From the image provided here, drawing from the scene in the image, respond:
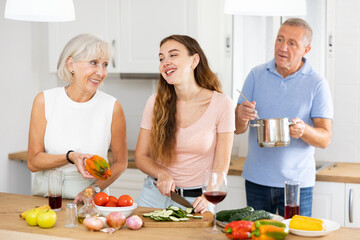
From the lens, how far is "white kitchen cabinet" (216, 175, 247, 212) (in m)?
3.37

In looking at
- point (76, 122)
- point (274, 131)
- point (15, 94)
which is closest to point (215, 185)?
point (274, 131)

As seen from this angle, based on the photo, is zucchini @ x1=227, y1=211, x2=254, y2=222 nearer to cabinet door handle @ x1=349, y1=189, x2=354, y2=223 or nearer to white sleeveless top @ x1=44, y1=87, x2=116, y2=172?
white sleeveless top @ x1=44, y1=87, x2=116, y2=172

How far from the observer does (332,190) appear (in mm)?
3166

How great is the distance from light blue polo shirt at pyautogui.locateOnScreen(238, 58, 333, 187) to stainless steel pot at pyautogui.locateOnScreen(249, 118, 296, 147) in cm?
23

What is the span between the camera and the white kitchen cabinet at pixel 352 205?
Answer: 3.11m

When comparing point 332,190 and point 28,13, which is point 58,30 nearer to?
point 28,13

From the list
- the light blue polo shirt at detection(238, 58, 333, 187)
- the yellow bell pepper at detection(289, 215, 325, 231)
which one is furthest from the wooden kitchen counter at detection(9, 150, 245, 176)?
the yellow bell pepper at detection(289, 215, 325, 231)

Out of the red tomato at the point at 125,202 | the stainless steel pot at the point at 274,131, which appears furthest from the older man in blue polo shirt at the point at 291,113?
the red tomato at the point at 125,202

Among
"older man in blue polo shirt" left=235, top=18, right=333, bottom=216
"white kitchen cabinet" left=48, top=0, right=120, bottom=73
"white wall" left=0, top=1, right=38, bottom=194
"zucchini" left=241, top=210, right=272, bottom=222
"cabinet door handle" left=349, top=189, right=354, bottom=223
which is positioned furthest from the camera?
"white wall" left=0, top=1, right=38, bottom=194

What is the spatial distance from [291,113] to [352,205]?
2.55 feet

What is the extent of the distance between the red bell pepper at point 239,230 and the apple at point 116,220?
40cm

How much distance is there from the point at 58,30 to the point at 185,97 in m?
1.88

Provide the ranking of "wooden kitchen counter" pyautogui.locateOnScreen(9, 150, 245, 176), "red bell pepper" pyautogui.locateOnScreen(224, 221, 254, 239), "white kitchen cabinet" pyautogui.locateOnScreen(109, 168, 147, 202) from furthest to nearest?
"white kitchen cabinet" pyautogui.locateOnScreen(109, 168, 147, 202) < "wooden kitchen counter" pyautogui.locateOnScreen(9, 150, 245, 176) < "red bell pepper" pyautogui.locateOnScreen(224, 221, 254, 239)

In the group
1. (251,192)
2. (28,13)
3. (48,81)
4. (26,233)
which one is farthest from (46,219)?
(48,81)
